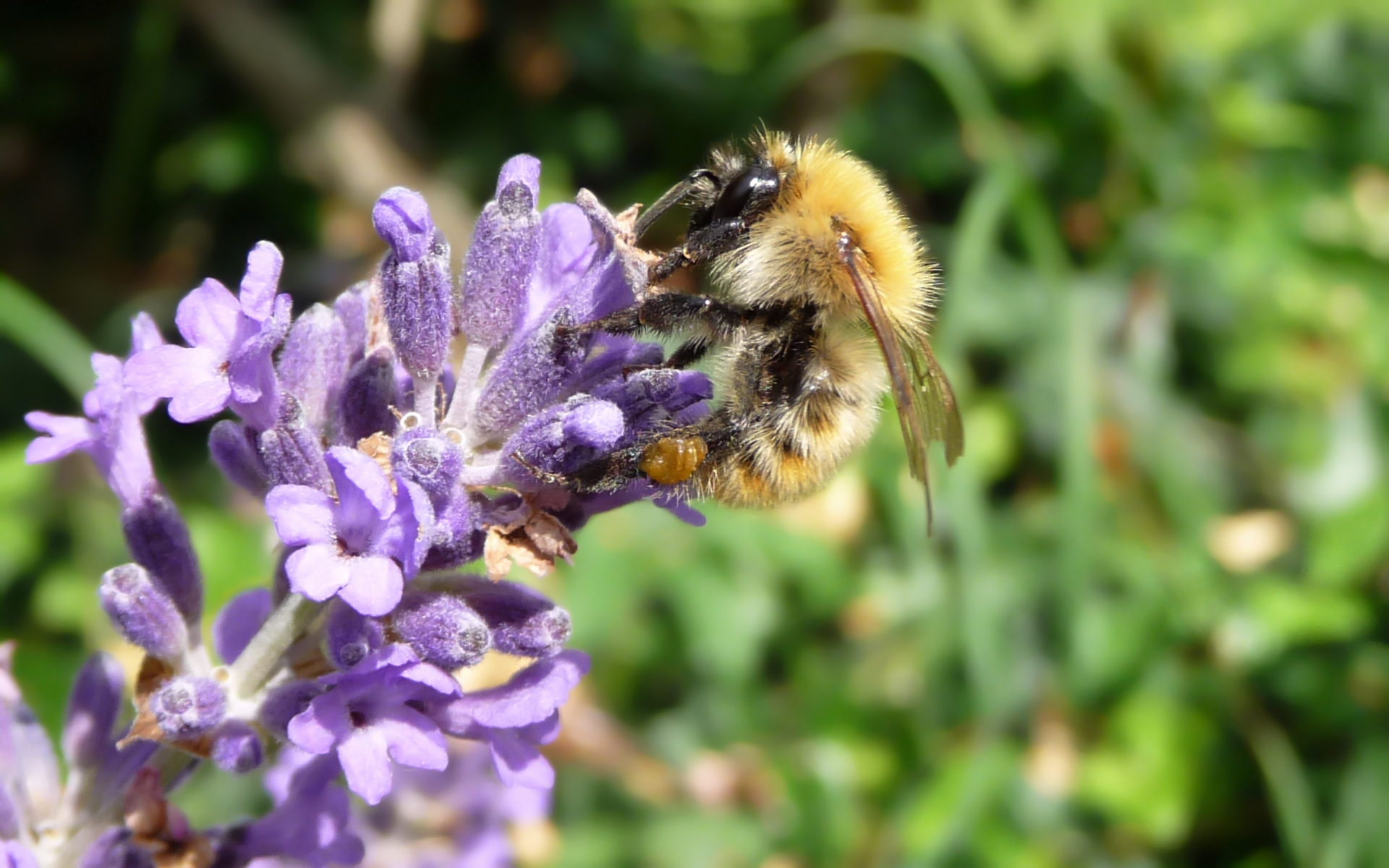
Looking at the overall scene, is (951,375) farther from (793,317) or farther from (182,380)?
(182,380)

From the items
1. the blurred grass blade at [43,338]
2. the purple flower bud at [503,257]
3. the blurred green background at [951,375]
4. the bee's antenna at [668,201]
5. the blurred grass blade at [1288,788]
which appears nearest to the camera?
the purple flower bud at [503,257]

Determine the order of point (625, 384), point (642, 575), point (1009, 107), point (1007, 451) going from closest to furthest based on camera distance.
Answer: point (625, 384) < point (642, 575) < point (1007, 451) < point (1009, 107)

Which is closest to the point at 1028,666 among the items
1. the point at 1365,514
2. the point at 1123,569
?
the point at 1123,569

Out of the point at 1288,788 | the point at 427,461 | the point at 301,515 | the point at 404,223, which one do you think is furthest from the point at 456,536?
the point at 1288,788

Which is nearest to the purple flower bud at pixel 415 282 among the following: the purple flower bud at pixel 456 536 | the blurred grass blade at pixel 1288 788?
the purple flower bud at pixel 456 536

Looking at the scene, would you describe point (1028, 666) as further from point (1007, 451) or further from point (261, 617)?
point (261, 617)

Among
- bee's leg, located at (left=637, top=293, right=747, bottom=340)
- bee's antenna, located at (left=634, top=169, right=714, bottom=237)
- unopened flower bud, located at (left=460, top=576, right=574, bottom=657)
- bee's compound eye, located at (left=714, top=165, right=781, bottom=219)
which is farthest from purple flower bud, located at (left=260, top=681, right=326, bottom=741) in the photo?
bee's compound eye, located at (left=714, top=165, right=781, bottom=219)

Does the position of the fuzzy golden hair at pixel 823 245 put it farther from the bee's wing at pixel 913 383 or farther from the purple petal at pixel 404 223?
the purple petal at pixel 404 223
